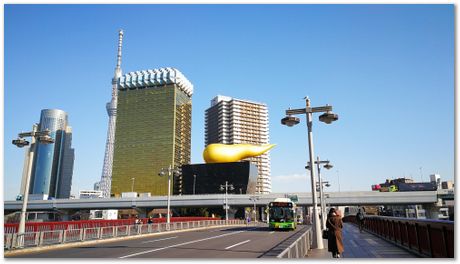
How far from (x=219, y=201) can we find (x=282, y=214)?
54.3 metres

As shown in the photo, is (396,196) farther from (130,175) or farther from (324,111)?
(130,175)

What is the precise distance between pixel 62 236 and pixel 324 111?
1529 centimetres

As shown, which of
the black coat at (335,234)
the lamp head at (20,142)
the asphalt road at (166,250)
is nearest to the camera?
the black coat at (335,234)

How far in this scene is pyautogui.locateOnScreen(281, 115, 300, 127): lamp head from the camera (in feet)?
51.7

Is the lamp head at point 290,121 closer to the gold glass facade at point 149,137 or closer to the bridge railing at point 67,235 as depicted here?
the bridge railing at point 67,235

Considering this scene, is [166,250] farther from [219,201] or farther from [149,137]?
[149,137]

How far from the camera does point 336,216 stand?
10922 mm

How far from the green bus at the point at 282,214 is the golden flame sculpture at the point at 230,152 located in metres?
82.5

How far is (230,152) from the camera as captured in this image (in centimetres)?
11800

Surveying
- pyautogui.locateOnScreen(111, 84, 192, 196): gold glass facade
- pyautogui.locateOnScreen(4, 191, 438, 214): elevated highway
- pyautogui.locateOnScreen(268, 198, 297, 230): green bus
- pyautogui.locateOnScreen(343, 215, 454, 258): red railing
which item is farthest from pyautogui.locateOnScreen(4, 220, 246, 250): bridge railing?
pyautogui.locateOnScreen(111, 84, 192, 196): gold glass facade

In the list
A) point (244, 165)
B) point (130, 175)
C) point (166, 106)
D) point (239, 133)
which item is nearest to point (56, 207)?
point (244, 165)

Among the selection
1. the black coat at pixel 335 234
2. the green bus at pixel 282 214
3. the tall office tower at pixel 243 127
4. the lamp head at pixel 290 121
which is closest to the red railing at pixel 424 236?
the black coat at pixel 335 234

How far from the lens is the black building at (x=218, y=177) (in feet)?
362

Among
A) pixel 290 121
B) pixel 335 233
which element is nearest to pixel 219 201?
pixel 290 121
